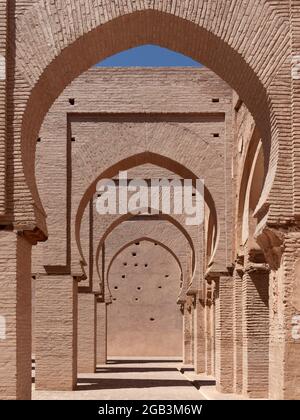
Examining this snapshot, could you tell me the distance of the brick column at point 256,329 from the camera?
Answer: 14.2 metres

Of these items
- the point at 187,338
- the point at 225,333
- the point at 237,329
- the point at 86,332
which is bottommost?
the point at 187,338

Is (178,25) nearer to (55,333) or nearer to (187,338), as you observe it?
(55,333)

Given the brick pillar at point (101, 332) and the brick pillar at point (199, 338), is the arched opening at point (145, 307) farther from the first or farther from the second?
the brick pillar at point (199, 338)

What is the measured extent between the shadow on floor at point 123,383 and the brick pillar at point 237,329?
300cm

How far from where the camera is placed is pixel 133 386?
18.1m

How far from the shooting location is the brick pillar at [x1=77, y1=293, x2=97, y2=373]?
21.7m

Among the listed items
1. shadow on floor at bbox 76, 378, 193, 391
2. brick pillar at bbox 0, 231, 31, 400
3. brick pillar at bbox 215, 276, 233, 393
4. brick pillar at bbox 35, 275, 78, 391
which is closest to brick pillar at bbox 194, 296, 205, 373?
shadow on floor at bbox 76, 378, 193, 391

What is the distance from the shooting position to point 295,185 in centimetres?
832

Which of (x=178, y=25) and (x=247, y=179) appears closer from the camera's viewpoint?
(x=178, y=25)

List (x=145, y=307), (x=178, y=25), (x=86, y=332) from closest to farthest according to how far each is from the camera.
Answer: (x=178, y=25)
(x=86, y=332)
(x=145, y=307)

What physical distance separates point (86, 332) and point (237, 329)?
7.48 metres

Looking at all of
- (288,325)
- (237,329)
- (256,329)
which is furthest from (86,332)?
(288,325)

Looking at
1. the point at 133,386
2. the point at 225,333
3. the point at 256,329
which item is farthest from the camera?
the point at 133,386

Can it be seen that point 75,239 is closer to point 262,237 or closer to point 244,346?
point 244,346
